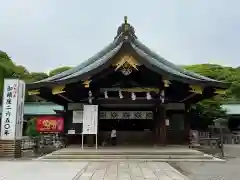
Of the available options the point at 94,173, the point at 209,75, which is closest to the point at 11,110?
the point at 94,173

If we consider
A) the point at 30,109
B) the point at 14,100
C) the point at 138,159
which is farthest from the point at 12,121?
the point at 30,109

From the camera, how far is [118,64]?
1462cm

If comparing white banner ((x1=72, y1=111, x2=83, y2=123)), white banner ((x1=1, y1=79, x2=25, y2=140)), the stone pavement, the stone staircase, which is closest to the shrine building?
white banner ((x1=72, y1=111, x2=83, y2=123))

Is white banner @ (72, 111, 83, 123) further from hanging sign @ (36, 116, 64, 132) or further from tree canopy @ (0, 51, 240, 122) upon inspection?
tree canopy @ (0, 51, 240, 122)

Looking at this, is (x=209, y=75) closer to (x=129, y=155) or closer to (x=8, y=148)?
(x=129, y=155)

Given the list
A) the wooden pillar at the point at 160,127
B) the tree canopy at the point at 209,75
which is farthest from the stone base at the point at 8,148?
the tree canopy at the point at 209,75

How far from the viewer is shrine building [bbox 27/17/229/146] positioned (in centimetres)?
1467

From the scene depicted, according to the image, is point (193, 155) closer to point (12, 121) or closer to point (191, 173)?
point (191, 173)

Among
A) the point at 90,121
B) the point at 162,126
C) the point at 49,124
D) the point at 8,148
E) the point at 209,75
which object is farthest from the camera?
the point at 209,75

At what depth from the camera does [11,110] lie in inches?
500

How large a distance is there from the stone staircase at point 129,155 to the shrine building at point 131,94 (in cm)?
240

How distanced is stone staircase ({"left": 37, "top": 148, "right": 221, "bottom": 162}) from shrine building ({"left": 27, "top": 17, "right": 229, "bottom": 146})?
2.40 meters

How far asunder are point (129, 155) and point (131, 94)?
148 inches

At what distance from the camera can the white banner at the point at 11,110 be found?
12.7 m
